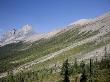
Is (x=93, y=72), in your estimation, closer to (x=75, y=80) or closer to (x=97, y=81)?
(x=75, y=80)

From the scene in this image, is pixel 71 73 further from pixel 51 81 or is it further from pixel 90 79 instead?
pixel 90 79

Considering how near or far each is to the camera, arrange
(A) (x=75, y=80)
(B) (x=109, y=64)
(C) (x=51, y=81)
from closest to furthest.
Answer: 1. (A) (x=75, y=80)
2. (B) (x=109, y=64)
3. (C) (x=51, y=81)

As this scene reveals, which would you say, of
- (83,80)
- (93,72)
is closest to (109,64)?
(93,72)

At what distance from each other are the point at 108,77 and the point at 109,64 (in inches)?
1836

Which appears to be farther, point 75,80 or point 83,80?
point 75,80

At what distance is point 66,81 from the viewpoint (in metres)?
122

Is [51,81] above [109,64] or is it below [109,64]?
below

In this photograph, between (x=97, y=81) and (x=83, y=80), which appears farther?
(x=97, y=81)

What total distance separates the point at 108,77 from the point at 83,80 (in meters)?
25.2

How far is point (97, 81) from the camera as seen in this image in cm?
13600

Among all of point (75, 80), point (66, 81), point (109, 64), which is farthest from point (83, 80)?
point (109, 64)

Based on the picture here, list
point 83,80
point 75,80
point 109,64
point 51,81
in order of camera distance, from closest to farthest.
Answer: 1. point 83,80
2. point 75,80
3. point 109,64
4. point 51,81

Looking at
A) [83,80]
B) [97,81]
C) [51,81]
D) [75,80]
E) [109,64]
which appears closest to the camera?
[83,80]

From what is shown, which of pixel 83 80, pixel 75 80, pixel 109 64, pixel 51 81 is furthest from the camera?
pixel 51 81
